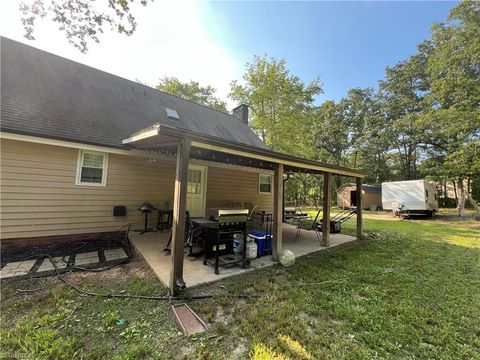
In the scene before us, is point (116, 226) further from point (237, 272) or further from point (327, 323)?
point (327, 323)

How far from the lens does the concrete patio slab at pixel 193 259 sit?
3623 mm

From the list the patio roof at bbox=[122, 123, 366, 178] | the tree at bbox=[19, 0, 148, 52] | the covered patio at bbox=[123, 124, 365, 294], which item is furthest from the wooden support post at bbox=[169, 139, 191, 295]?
the tree at bbox=[19, 0, 148, 52]

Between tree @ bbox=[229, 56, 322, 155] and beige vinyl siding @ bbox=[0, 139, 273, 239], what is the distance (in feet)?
32.7

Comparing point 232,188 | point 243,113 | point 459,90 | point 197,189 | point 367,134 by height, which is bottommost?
point 197,189

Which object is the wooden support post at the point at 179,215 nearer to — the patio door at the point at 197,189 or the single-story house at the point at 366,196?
the patio door at the point at 197,189

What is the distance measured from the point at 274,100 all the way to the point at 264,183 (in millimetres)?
7847

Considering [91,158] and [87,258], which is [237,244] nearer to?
[87,258]

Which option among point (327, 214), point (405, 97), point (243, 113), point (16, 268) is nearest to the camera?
point (16, 268)

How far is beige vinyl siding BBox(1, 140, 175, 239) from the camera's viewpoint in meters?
4.73

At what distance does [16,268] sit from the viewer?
12.6ft

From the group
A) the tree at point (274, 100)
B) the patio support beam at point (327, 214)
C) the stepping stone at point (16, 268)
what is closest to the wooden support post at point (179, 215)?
the stepping stone at point (16, 268)

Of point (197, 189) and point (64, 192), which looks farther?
point (197, 189)

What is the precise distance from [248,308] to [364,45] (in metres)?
13.5

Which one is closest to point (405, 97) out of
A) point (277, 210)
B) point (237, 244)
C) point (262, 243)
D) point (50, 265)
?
point (277, 210)
